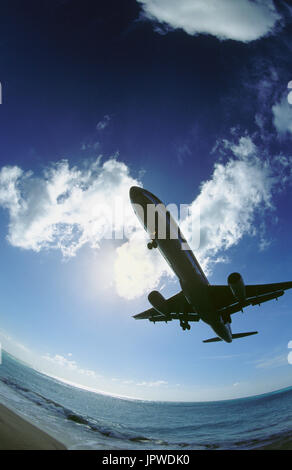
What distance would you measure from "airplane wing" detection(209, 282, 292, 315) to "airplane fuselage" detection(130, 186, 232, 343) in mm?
1334

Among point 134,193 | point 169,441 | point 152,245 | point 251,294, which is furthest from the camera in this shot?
point 169,441

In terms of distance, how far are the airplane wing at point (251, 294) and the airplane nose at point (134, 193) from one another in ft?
34.7

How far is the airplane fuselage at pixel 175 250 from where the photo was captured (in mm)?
14641

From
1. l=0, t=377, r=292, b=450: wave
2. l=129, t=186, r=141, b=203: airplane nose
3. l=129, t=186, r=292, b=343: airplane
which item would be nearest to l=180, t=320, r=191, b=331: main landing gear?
l=129, t=186, r=292, b=343: airplane

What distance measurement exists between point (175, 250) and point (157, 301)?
231 inches

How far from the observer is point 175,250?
590 inches

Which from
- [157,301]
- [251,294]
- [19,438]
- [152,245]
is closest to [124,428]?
[157,301]

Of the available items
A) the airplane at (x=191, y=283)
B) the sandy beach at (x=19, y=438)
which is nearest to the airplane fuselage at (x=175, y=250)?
the airplane at (x=191, y=283)

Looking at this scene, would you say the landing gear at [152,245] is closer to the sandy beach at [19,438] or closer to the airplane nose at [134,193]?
the airplane nose at [134,193]

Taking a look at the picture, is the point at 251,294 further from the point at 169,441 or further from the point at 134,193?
the point at 169,441

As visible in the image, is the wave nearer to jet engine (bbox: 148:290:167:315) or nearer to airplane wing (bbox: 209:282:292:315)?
airplane wing (bbox: 209:282:292:315)
